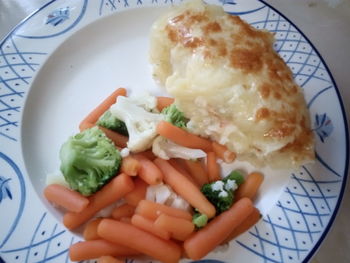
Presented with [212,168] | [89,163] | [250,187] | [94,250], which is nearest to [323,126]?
[250,187]

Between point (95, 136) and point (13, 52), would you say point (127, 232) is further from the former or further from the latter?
point (13, 52)

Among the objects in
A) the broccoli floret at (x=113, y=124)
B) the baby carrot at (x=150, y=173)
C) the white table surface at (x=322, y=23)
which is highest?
the white table surface at (x=322, y=23)

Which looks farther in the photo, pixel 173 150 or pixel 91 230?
pixel 173 150

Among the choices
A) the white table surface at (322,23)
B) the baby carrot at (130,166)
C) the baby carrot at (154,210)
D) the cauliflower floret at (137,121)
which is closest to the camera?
the baby carrot at (154,210)

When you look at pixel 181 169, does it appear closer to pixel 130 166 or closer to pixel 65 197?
pixel 130 166

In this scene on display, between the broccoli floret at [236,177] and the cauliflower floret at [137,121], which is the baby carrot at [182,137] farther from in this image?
the broccoli floret at [236,177]

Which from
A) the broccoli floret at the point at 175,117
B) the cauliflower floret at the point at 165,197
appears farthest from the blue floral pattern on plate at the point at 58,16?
the cauliflower floret at the point at 165,197

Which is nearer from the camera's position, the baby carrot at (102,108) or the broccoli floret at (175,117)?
the broccoli floret at (175,117)
